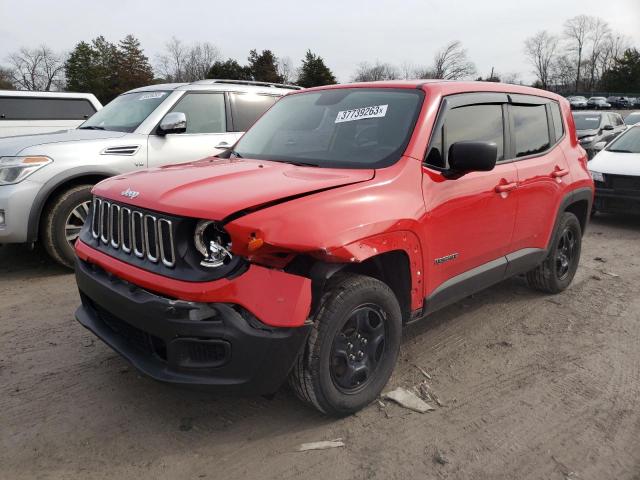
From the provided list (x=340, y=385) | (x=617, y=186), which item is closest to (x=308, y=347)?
(x=340, y=385)

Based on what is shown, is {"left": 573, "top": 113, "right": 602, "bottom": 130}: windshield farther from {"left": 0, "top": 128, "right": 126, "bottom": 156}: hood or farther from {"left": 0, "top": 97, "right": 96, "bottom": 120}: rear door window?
{"left": 0, "top": 128, "right": 126, "bottom": 156}: hood

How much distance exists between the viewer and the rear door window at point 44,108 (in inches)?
366

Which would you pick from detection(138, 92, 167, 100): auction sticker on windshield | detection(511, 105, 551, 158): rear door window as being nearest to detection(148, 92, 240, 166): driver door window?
detection(138, 92, 167, 100): auction sticker on windshield

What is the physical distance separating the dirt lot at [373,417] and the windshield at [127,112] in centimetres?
264

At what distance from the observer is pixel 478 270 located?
3.53m

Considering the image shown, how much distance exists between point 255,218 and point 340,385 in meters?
1.05

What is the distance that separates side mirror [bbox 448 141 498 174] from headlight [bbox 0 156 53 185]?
13.2 feet

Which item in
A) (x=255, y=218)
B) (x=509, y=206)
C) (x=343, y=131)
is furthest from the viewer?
(x=509, y=206)

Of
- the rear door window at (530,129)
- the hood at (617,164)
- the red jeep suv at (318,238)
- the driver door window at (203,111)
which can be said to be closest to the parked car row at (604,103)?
the hood at (617,164)

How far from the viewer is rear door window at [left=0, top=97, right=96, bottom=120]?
30.5 ft

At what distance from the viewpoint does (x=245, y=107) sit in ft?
21.8

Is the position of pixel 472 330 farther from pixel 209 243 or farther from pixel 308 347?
pixel 209 243

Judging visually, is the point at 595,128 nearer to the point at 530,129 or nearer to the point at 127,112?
the point at 530,129

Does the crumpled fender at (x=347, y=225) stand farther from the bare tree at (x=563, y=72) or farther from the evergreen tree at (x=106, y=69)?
the bare tree at (x=563, y=72)
